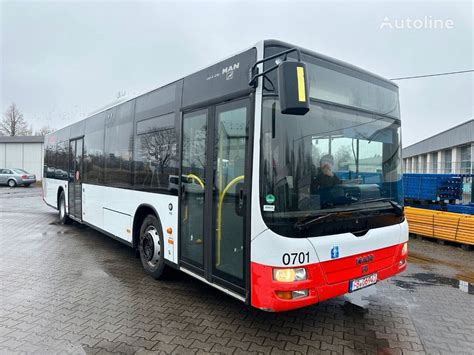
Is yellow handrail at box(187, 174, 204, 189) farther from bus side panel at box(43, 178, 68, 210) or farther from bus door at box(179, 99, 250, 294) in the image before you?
bus side panel at box(43, 178, 68, 210)

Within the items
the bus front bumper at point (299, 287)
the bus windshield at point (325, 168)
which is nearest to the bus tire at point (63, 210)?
the bus front bumper at point (299, 287)

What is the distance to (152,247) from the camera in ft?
17.7

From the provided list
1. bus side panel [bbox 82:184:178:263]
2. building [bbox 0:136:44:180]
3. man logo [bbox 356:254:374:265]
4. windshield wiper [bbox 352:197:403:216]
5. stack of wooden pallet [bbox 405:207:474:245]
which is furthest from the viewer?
building [bbox 0:136:44:180]

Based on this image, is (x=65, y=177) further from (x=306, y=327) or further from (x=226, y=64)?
(x=306, y=327)

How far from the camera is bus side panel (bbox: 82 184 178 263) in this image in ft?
15.9

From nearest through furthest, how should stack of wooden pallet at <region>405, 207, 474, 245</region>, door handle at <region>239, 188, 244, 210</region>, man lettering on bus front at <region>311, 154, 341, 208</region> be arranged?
man lettering on bus front at <region>311, 154, 341, 208</region> < door handle at <region>239, 188, 244, 210</region> < stack of wooden pallet at <region>405, 207, 474, 245</region>

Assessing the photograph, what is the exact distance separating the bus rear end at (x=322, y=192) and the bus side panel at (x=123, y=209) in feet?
5.97

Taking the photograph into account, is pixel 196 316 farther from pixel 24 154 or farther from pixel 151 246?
pixel 24 154

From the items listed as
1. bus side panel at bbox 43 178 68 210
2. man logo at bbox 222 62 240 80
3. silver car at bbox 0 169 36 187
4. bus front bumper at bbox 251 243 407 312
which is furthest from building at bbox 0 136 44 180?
bus front bumper at bbox 251 243 407 312

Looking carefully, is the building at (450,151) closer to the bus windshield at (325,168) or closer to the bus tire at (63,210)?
the bus tire at (63,210)

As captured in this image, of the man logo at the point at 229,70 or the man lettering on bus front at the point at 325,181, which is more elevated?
the man logo at the point at 229,70

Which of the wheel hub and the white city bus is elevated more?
the white city bus

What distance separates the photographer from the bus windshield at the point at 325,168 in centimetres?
325

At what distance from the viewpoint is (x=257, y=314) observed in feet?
13.9
